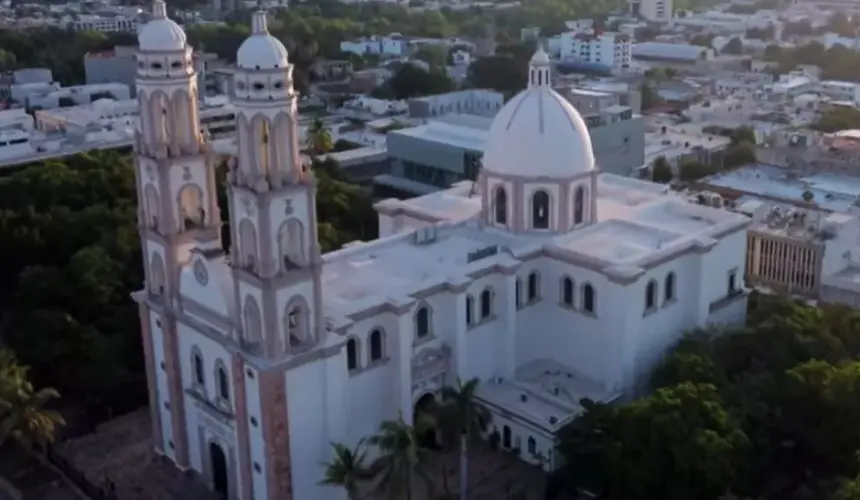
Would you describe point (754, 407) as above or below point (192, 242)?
below

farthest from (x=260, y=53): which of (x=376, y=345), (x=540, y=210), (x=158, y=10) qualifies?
(x=540, y=210)

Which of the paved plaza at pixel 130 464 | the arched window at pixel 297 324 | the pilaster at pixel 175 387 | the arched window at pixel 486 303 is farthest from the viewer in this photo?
the arched window at pixel 486 303

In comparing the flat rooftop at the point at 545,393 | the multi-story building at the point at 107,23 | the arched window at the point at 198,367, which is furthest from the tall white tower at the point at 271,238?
the multi-story building at the point at 107,23

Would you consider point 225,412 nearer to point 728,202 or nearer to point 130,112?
point 728,202

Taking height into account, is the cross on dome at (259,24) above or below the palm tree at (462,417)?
above

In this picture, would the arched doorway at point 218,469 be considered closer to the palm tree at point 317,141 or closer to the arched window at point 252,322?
the arched window at point 252,322

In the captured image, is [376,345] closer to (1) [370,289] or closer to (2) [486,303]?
(1) [370,289]

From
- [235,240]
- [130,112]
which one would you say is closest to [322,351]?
[235,240]
